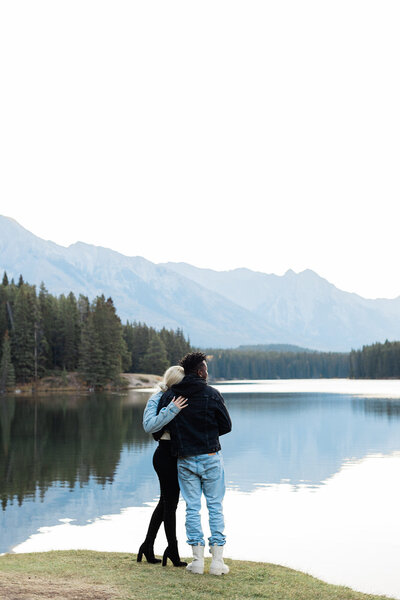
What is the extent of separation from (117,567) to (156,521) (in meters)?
0.90

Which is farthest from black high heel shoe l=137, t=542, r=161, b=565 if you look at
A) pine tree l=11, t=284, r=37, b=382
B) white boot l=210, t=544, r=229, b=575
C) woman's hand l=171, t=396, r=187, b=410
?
pine tree l=11, t=284, r=37, b=382

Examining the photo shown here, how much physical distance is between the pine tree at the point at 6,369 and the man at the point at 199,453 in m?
97.9

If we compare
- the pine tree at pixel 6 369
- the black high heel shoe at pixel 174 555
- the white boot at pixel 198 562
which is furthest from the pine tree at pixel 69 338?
the white boot at pixel 198 562

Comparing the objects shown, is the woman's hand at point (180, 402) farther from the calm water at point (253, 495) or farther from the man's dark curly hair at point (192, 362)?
the calm water at point (253, 495)

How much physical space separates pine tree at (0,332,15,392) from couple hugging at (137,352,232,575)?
320 ft

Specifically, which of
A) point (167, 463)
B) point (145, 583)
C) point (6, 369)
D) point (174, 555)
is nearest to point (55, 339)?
point (6, 369)

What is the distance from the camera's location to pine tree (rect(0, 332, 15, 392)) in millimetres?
104250

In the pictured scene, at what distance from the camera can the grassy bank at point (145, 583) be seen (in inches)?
344

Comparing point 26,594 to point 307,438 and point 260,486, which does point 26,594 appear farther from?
point 307,438

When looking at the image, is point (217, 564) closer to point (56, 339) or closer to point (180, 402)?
point (180, 402)

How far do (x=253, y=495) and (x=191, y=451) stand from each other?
13.8 meters

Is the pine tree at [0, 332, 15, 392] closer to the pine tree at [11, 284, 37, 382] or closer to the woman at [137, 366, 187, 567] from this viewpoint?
the pine tree at [11, 284, 37, 382]

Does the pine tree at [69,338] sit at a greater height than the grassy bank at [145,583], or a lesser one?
greater

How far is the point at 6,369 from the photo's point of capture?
344 feet
